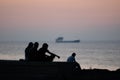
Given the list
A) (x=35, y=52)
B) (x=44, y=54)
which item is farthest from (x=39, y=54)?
(x=35, y=52)

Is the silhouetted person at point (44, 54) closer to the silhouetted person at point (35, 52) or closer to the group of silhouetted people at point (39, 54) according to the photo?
the group of silhouetted people at point (39, 54)

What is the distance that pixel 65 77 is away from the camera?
13.5m

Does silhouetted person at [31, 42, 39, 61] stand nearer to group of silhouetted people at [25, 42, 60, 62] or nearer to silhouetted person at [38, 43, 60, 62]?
group of silhouetted people at [25, 42, 60, 62]

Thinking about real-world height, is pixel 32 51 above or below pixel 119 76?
above

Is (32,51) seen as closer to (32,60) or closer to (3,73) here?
(32,60)

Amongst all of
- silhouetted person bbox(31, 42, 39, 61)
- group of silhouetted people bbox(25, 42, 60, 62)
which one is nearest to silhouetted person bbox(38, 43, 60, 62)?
group of silhouetted people bbox(25, 42, 60, 62)

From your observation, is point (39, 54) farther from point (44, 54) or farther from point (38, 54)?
point (44, 54)

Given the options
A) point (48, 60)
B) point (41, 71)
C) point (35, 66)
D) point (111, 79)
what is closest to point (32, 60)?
point (48, 60)

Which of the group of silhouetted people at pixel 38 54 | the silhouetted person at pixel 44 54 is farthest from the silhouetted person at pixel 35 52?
the silhouetted person at pixel 44 54

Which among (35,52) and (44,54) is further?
(44,54)

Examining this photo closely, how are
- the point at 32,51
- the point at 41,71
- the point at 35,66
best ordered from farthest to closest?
1. the point at 32,51
2. the point at 35,66
3. the point at 41,71

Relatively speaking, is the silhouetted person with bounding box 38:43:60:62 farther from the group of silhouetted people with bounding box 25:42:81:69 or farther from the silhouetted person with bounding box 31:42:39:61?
the silhouetted person with bounding box 31:42:39:61

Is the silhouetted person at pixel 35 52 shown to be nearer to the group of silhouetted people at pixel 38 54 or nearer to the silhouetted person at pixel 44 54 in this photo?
the group of silhouetted people at pixel 38 54

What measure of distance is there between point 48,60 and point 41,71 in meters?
A: 4.62
